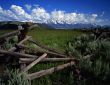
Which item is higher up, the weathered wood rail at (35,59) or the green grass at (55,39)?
the weathered wood rail at (35,59)

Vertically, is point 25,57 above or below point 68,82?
above

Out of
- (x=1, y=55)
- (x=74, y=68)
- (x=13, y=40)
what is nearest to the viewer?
(x=74, y=68)

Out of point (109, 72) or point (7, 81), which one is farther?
point (109, 72)

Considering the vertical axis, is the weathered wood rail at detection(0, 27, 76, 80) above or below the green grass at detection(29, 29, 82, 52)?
above

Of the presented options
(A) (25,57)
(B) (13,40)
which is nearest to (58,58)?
(A) (25,57)

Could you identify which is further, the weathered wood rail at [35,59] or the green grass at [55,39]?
the green grass at [55,39]

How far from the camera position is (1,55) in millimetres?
8445

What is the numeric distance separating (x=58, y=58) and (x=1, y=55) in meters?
2.37

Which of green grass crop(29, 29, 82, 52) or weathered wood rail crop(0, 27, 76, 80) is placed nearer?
weathered wood rail crop(0, 27, 76, 80)

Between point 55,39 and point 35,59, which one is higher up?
point 35,59

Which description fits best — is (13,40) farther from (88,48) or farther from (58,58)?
(58,58)

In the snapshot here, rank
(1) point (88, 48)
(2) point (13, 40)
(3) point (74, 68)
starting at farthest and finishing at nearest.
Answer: (2) point (13, 40), (1) point (88, 48), (3) point (74, 68)

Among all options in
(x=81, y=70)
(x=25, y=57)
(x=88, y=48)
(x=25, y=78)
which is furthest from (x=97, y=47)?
(x=25, y=78)

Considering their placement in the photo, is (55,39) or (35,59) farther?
(55,39)
